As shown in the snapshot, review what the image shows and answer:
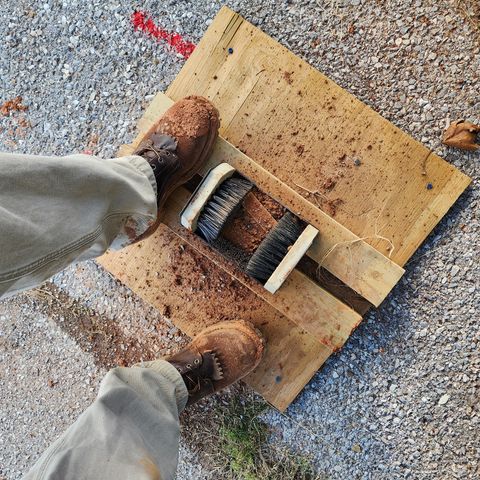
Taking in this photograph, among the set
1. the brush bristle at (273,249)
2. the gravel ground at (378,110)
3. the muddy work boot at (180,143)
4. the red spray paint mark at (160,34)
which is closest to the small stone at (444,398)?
the gravel ground at (378,110)

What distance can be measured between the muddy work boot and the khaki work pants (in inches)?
3.2

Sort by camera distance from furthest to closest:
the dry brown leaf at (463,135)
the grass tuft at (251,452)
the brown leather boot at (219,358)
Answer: the grass tuft at (251,452)
the brown leather boot at (219,358)
the dry brown leaf at (463,135)

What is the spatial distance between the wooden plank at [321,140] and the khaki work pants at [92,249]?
0.53 metres

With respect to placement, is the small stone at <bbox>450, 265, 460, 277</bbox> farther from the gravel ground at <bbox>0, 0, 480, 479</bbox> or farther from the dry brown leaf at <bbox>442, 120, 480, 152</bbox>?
the dry brown leaf at <bbox>442, 120, 480, 152</bbox>

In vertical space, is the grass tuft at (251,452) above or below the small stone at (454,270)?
below

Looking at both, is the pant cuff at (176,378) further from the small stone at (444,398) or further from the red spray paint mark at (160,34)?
Answer: the red spray paint mark at (160,34)

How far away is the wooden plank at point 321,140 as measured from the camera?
2.00m

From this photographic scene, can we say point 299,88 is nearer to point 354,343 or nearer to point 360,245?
point 360,245

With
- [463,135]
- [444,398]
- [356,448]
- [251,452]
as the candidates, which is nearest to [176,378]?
[251,452]

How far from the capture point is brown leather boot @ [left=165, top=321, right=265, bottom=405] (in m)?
2.06

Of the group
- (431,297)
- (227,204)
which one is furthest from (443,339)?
(227,204)

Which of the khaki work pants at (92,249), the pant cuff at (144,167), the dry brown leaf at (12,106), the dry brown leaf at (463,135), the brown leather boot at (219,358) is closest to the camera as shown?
the khaki work pants at (92,249)

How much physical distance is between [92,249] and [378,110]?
1293 millimetres

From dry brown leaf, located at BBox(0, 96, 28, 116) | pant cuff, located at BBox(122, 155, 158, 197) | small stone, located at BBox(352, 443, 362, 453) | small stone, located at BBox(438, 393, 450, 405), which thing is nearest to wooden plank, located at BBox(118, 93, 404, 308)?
pant cuff, located at BBox(122, 155, 158, 197)
